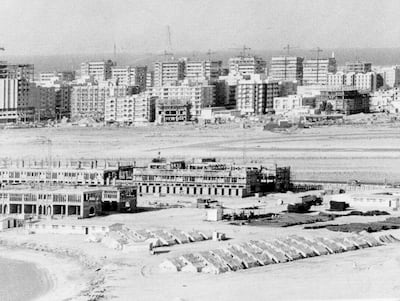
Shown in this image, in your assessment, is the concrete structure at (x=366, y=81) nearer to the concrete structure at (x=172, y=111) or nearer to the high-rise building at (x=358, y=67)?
the high-rise building at (x=358, y=67)

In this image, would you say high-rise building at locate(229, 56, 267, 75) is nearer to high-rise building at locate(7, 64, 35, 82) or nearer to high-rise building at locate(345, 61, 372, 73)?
high-rise building at locate(345, 61, 372, 73)

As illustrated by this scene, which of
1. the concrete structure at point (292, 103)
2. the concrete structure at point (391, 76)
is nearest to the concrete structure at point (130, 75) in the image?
the concrete structure at point (292, 103)

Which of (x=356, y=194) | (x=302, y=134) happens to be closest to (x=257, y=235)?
(x=356, y=194)

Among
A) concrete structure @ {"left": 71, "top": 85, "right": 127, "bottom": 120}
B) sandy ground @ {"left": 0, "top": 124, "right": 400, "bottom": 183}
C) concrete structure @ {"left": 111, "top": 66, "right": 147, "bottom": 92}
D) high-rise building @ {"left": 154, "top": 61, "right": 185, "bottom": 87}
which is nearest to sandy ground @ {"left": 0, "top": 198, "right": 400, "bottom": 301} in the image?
sandy ground @ {"left": 0, "top": 124, "right": 400, "bottom": 183}

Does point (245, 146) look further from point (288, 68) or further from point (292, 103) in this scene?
point (288, 68)

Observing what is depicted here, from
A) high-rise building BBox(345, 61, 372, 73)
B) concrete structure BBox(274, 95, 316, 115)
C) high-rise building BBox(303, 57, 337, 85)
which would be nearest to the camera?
concrete structure BBox(274, 95, 316, 115)

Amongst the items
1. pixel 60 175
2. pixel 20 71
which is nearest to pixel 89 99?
pixel 20 71

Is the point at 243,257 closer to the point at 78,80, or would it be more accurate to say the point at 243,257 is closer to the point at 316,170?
the point at 316,170
